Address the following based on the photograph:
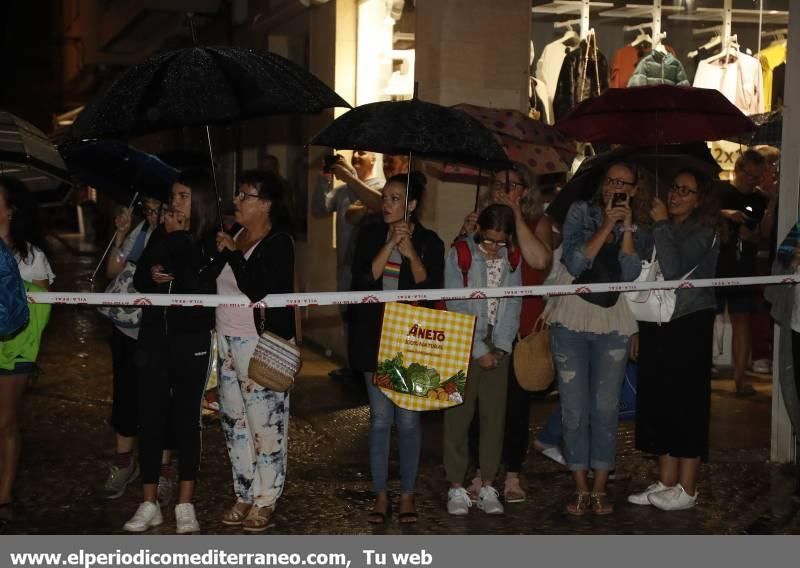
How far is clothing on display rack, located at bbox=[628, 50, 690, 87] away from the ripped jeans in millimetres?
4412

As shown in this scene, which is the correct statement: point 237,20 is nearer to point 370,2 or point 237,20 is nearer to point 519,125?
point 370,2

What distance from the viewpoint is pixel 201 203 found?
6207mm

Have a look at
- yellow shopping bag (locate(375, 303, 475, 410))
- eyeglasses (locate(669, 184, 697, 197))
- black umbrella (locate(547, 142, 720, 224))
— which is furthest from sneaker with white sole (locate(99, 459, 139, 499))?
eyeglasses (locate(669, 184, 697, 197))

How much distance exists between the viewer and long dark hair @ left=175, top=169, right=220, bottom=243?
20.3 ft

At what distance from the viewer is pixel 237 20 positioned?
659 inches

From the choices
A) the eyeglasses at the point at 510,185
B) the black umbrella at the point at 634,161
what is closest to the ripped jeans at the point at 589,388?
the eyeglasses at the point at 510,185

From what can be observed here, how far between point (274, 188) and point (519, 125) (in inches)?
78.7

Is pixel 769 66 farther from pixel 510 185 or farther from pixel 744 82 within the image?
pixel 510 185

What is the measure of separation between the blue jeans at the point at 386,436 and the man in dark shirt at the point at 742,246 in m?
4.47

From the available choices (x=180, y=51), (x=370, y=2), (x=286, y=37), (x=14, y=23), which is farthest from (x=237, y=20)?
(x=14, y=23)

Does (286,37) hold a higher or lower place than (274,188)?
higher

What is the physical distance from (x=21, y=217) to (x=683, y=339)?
12.6 feet

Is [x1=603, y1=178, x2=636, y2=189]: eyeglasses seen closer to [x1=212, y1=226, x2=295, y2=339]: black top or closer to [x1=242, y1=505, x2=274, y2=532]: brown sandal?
[x1=212, y1=226, x2=295, y2=339]: black top
